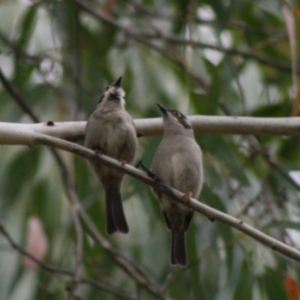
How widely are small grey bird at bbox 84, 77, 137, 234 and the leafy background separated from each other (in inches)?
13.4

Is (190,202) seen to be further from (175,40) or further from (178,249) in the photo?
(175,40)

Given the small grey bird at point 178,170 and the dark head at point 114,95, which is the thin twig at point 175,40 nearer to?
the dark head at point 114,95

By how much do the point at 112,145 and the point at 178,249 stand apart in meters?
0.50

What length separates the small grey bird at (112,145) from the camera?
9.27 feet

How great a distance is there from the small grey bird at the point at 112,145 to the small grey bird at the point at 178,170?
0.15 meters

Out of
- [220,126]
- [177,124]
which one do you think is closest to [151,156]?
[177,124]

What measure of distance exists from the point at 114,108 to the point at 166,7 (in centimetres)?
241

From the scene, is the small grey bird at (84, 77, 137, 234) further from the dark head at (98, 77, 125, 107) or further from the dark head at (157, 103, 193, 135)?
the dark head at (157, 103, 193, 135)

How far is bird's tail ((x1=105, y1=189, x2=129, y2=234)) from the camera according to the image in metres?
2.89

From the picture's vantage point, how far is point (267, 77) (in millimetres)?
5141

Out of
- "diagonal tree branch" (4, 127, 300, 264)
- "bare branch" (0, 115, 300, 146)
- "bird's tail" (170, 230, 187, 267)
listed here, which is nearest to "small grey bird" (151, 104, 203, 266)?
"bird's tail" (170, 230, 187, 267)

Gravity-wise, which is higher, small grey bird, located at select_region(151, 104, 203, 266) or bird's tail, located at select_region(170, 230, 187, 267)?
small grey bird, located at select_region(151, 104, 203, 266)

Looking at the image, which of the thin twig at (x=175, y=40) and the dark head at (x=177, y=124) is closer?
the dark head at (x=177, y=124)

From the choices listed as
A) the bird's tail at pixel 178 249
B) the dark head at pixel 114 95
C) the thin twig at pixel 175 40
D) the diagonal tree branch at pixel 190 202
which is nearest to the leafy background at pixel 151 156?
the thin twig at pixel 175 40
